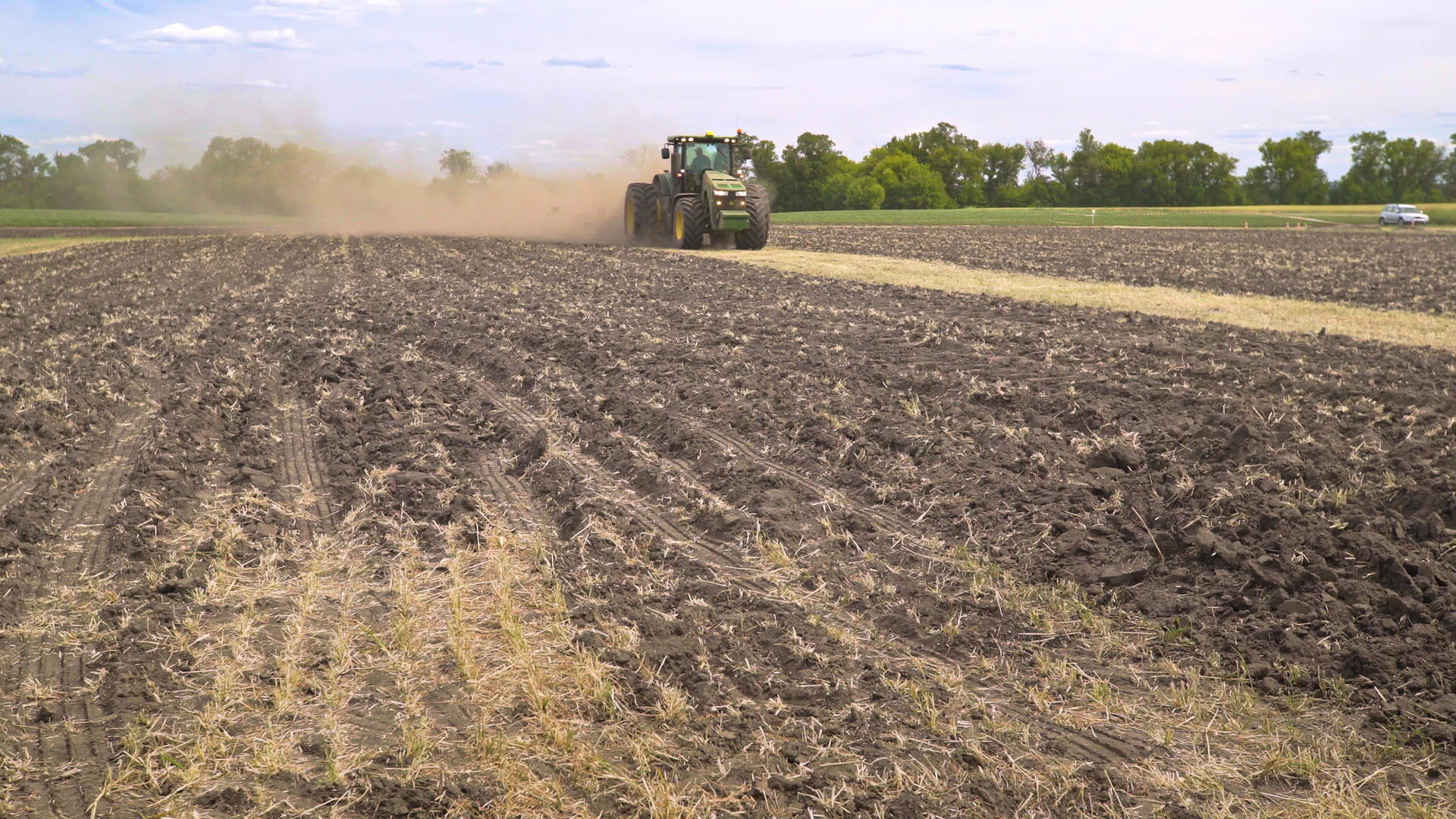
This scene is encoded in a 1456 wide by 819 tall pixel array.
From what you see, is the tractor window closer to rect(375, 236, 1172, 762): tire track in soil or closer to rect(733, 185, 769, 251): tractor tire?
rect(733, 185, 769, 251): tractor tire

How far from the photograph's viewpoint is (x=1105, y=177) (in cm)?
8350

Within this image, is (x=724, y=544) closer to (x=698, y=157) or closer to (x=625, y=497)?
(x=625, y=497)

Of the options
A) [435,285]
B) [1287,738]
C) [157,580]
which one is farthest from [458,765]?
[435,285]

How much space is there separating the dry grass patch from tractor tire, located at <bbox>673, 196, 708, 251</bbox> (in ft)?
5.86

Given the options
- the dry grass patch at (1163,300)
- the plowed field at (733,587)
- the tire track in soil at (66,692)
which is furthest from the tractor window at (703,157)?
the tire track in soil at (66,692)

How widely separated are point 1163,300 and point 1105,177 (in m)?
74.0

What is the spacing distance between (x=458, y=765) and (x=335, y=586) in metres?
1.83

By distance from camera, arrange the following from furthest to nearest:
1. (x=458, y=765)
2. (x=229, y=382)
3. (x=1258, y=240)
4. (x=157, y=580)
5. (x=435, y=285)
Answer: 1. (x=1258, y=240)
2. (x=435, y=285)
3. (x=229, y=382)
4. (x=157, y=580)
5. (x=458, y=765)

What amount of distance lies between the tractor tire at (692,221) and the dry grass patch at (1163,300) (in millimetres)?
Answer: 1786

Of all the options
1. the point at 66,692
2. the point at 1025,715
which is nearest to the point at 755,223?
the point at 1025,715

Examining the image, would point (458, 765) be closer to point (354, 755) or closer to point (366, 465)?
point (354, 755)

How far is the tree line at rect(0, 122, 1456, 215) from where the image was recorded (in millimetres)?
70000

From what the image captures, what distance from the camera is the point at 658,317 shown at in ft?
43.0

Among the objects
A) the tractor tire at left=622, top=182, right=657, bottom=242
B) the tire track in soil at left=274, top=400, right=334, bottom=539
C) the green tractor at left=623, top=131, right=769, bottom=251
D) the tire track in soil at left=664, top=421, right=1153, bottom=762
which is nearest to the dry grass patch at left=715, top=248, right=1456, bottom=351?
the green tractor at left=623, top=131, right=769, bottom=251
